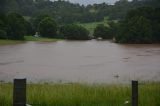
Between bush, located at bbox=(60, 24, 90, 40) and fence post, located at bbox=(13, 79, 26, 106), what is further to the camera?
bush, located at bbox=(60, 24, 90, 40)

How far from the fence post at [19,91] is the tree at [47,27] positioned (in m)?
59.5

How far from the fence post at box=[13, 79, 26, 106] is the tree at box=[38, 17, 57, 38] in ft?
195

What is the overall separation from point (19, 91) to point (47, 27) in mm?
60830

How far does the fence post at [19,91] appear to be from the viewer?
12.7 feet

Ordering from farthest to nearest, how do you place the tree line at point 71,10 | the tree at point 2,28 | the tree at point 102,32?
the tree line at point 71,10, the tree at point 102,32, the tree at point 2,28

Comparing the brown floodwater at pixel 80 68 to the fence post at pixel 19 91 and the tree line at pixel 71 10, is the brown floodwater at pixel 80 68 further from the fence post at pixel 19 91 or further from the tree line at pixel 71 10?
the tree line at pixel 71 10

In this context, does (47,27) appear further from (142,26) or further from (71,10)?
(71,10)

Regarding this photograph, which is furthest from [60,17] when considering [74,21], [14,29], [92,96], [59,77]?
[92,96]

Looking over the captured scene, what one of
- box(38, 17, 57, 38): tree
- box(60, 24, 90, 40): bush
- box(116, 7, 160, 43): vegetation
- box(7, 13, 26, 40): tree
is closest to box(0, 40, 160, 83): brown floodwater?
box(116, 7, 160, 43): vegetation

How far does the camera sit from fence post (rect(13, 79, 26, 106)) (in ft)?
12.7

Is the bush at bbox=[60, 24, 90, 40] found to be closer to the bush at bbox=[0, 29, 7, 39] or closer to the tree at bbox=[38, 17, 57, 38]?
the tree at bbox=[38, 17, 57, 38]

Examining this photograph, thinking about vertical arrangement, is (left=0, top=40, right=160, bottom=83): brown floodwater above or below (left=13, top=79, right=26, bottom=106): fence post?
below

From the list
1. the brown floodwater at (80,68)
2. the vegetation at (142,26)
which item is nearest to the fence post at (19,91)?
the brown floodwater at (80,68)

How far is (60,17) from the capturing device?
8888cm
